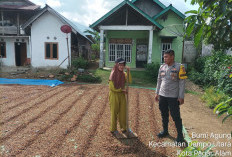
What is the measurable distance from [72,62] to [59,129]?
9757 millimetres

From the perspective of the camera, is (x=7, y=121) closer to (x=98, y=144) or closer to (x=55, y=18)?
(x=98, y=144)

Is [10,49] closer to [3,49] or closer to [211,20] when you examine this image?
[3,49]

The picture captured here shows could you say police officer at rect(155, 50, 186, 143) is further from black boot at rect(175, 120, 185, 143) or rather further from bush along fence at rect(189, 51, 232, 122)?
bush along fence at rect(189, 51, 232, 122)

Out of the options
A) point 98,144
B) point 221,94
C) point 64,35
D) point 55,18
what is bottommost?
point 98,144

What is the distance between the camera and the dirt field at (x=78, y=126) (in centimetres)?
315

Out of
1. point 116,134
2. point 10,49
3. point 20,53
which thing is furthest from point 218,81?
point 10,49

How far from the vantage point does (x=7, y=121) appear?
4.25 m

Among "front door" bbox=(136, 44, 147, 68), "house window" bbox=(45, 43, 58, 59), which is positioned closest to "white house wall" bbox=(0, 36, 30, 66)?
"house window" bbox=(45, 43, 58, 59)

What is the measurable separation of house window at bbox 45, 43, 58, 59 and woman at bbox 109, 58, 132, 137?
11209 millimetres

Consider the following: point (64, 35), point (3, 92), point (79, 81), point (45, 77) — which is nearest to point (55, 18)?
point (64, 35)

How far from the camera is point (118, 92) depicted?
11.7 ft

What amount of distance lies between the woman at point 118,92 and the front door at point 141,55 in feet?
35.7

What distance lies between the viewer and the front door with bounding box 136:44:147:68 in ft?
46.4

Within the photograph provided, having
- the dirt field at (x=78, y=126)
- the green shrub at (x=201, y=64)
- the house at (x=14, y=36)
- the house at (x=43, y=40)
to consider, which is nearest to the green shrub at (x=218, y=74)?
the dirt field at (x=78, y=126)
